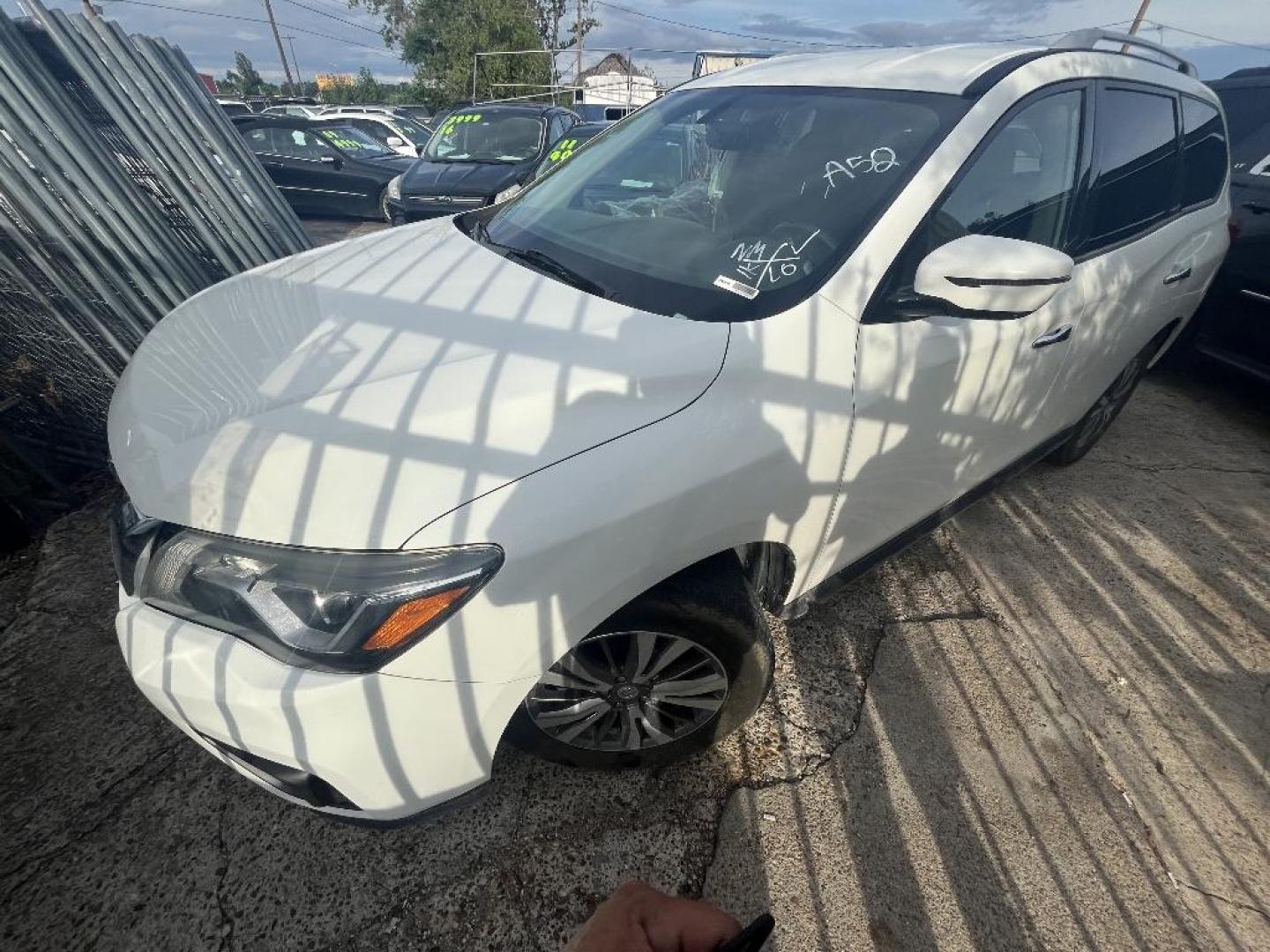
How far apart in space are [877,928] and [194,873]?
1.73m

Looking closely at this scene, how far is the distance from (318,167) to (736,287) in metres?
8.77

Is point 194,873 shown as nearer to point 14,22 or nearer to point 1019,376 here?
point 1019,376

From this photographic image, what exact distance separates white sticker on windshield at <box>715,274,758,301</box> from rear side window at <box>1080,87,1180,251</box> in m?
1.43

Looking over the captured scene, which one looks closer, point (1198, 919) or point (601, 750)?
point (1198, 919)

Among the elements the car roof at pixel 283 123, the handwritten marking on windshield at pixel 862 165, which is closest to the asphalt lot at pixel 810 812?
the handwritten marking on windshield at pixel 862 165

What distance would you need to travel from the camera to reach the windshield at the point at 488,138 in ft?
22.3

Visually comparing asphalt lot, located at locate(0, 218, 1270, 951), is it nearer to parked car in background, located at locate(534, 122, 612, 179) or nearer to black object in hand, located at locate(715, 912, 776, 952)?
black object in hand, located at locate(715, 912, 776, 952)

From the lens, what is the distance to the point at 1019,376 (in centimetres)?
197

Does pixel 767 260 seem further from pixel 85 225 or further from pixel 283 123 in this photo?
pixel 283 123

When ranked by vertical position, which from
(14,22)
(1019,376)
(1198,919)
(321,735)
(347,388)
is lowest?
(1198,919)

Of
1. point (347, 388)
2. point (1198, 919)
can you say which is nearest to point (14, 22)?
point (347, 388)

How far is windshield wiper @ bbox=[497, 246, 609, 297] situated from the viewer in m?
1.60

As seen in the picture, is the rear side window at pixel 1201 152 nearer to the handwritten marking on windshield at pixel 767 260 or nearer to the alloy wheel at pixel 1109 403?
the alloy wheel at pixel 1109 403

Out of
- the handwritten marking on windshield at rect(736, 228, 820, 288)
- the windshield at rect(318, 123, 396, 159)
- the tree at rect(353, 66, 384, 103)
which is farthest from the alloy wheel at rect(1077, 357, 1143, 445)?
the tree at rect(353, 66, 384, 103)
